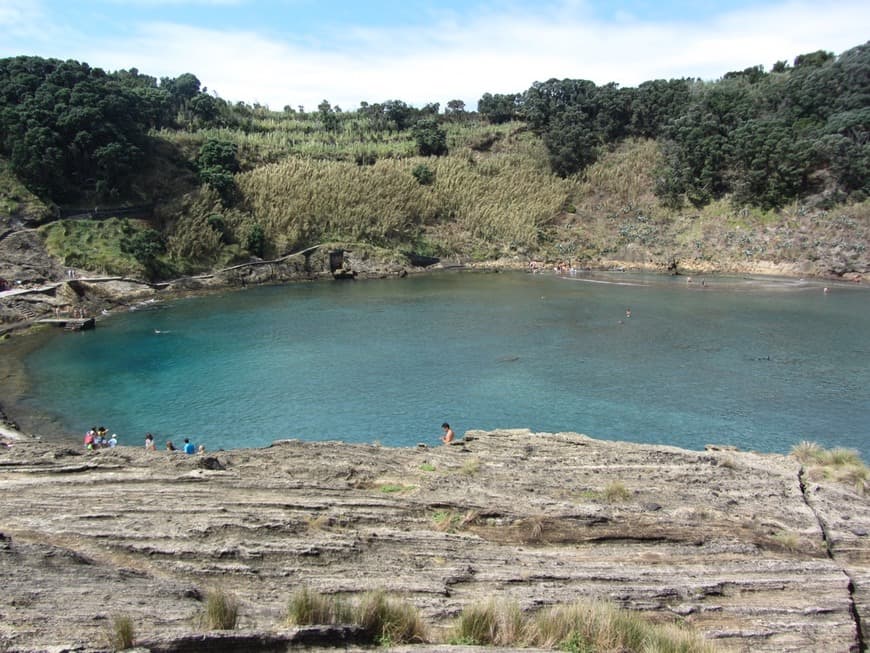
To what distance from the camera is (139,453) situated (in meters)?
22.4

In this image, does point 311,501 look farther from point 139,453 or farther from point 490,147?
point 490,147

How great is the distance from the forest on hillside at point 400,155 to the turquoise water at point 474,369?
872 inches

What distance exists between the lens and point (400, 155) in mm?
113062

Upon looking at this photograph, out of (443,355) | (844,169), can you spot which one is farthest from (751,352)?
(844,169)

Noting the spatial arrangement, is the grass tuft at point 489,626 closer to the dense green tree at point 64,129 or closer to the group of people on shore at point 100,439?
the group of people on shore at point 100,439

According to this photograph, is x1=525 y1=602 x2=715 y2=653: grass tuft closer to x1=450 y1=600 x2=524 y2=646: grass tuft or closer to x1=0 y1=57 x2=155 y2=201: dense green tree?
x1=450 y1=600 x2=524 y2=646: grass tuft

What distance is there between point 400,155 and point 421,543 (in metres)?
104

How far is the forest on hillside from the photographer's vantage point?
76.6 m

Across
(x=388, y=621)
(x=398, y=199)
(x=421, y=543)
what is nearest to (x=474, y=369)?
(x=421, y=543)

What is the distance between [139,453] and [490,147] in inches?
4247

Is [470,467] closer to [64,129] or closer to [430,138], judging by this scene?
[64,129]

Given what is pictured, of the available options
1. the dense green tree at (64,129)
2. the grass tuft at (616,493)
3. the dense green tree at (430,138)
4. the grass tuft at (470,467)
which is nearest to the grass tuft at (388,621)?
the grass tuft at (616,493)

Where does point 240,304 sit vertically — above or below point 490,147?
below

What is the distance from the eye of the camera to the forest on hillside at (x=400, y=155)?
76.6 meters
